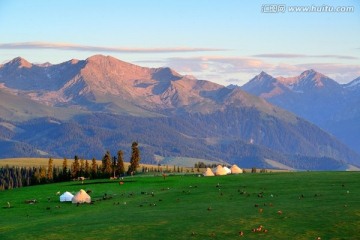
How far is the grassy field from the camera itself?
7150 centimetres

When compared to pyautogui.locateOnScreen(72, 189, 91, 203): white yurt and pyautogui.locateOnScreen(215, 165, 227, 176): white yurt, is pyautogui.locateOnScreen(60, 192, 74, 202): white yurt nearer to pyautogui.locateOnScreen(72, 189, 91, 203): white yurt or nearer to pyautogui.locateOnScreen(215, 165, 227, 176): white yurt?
pyautogui.locateOnScreen(72, 189, 91, 203): white yurt

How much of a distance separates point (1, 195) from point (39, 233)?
67.4 m

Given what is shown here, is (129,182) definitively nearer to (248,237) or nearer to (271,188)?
(271,188)

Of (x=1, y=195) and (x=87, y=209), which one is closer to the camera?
(x=87, y=209)

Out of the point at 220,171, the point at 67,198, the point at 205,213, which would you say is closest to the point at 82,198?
the point at 67,198

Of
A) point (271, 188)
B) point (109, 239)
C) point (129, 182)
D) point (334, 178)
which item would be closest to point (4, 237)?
point (109, 239)

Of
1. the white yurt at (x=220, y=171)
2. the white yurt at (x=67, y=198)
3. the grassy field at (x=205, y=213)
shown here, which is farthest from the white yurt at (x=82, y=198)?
the white yurt at (x=220, y=171)

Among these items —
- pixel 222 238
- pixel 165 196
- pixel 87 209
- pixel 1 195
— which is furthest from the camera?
pixel 1 195

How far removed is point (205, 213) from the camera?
8275 centimetres

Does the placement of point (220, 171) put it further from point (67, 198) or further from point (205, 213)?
point (205, 213)

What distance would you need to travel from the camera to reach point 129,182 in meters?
148

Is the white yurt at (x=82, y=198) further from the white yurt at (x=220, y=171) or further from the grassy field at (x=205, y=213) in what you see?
the white yurt at (x=220, y=171)

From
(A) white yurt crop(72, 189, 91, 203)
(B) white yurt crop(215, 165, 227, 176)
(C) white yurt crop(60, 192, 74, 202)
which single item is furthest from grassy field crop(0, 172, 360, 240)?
(B) white yurt crop(215, 165, 227, 176)

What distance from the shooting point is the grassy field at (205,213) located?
7150cm
